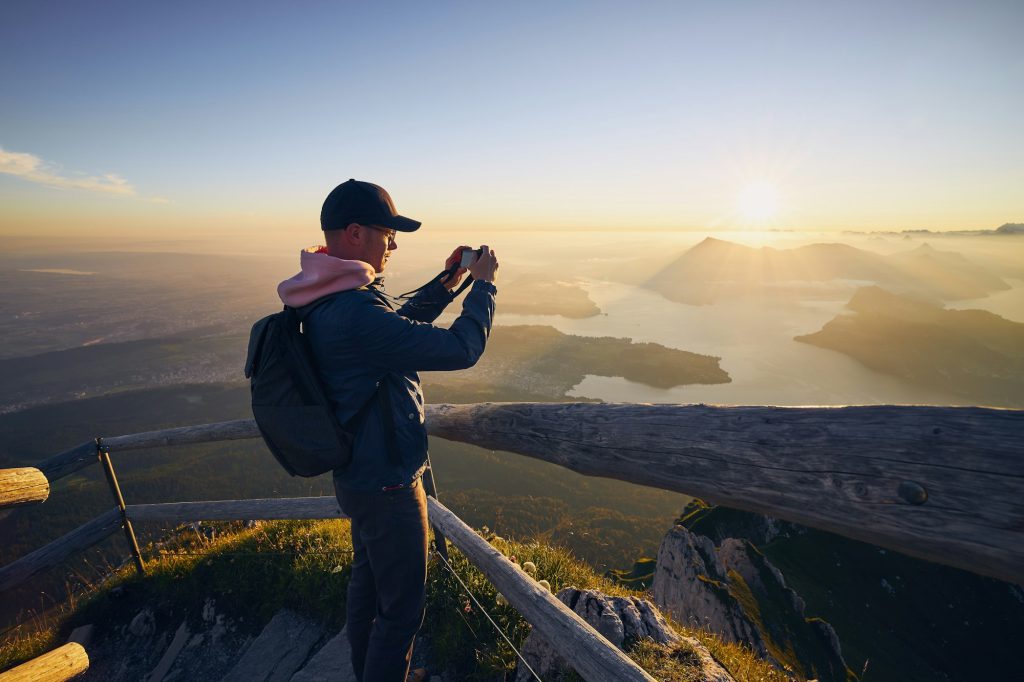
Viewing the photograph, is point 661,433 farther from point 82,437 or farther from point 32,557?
point 82,437

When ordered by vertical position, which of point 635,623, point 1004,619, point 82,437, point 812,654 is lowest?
point 82,437

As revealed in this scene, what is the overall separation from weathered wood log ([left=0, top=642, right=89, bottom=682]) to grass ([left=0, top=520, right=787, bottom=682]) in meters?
1.56

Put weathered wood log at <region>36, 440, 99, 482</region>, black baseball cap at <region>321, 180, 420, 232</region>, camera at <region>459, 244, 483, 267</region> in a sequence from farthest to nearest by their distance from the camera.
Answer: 1. weathered wood log at <region>36, 440, 99, 482</region>
2. camera at <region>459, 244, 483, 267</region>
3. black baseball cap at <region>321, 180, 420, 232</region>

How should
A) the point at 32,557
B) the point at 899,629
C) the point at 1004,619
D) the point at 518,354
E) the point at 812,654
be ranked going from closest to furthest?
the point at 32,557 → the point at 812,654 → the point at 899,629 → the point at 1004,619 → the point at 518,354

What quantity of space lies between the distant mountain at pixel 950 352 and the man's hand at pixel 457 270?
213088 mm

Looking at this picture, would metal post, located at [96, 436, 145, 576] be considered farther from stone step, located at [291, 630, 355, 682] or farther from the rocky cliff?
the rocky cliff

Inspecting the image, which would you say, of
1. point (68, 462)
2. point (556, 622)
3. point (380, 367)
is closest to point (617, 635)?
point (556, 622)

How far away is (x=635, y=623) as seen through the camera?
3.26 metres

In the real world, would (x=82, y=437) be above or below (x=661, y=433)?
below

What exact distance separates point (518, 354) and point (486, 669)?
181 meters

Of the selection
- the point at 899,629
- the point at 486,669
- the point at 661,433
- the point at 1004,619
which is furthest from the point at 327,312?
the point at 1004,619

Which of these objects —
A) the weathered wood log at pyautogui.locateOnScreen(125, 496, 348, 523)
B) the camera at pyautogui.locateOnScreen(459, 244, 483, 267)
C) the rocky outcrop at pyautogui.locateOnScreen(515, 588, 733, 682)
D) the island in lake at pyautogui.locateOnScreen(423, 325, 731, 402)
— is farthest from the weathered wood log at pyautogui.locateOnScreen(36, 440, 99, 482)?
the island in lake at pyautogui.locateOnScreen(423, 325, 731, 402)

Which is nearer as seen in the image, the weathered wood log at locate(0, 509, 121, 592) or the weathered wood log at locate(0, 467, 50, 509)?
the weathered wood log at locate(0, 467, 50, 509)

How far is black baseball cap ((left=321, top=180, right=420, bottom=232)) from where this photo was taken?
2771 millimetres
